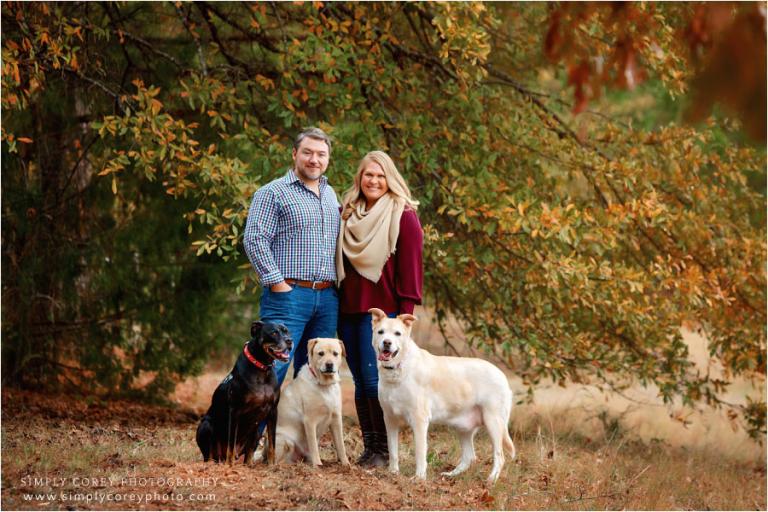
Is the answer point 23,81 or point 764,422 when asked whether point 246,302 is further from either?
point 764,422

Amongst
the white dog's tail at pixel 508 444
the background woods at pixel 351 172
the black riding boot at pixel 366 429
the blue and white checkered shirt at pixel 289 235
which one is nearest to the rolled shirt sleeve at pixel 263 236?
the blue and white checkered shirt at pixel 289 235

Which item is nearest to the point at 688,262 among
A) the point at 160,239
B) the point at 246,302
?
the point at 246,302

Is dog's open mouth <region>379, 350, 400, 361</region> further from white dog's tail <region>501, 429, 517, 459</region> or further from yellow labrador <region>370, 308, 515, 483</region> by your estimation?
white dog's tail <region>501, 429, 517, 459</region>

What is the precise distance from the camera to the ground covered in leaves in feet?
14.7

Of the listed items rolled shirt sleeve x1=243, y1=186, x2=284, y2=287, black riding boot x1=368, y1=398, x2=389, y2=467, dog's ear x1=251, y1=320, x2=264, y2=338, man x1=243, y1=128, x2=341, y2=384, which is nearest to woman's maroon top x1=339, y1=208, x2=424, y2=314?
man x1=243, y1=128, x2=341, y2=384

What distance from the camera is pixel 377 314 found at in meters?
5.25

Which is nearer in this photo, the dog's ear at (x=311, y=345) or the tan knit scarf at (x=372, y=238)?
the dog's ear at (x=311, y=345)

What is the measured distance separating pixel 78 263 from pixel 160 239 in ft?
3.11

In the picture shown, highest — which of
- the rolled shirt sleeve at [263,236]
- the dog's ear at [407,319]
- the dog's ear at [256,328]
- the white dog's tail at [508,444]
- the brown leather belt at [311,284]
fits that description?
the rolled shirt sleeve at [263,236]

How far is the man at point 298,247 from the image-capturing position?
211 inches

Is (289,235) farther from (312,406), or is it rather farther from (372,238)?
(312,406)

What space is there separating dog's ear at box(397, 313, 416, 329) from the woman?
0.23 meters

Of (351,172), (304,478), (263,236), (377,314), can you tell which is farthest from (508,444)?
(351,172)

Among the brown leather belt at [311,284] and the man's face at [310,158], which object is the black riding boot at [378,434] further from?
the man's face at [310,158]
